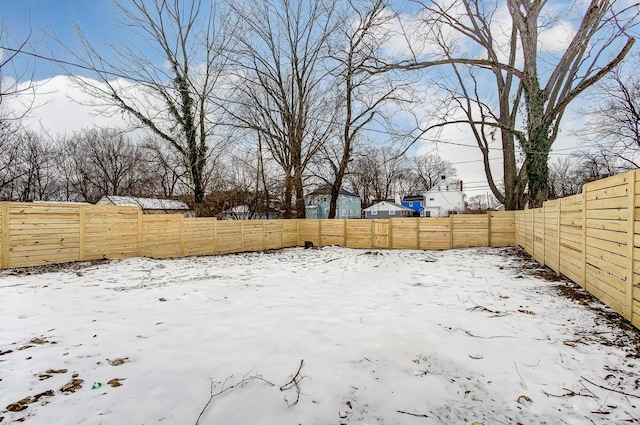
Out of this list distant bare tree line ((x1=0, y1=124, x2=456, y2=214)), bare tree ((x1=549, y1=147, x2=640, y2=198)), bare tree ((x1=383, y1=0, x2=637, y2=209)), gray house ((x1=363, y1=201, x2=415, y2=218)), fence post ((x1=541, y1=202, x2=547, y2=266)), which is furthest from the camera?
gray house ((x1=363, y1=201, x2=415, y2=218))

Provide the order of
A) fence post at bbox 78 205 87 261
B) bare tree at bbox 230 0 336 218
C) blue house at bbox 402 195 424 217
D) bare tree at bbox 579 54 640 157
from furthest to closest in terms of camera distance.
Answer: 1. blue house at bbox 402 195 424 217
2. bare tree at bbox 230 0 336 218
3. bare tree at bbox 579 54 640 157
4. fence post at bbox 78 205 87 261

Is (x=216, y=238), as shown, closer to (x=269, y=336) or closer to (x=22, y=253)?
(x=22, y=253)

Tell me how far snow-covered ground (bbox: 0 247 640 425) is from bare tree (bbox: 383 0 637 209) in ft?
26.5

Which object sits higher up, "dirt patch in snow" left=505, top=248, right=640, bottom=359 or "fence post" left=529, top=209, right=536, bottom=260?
"fence post" left=529, top=209, right=536, bottom=260

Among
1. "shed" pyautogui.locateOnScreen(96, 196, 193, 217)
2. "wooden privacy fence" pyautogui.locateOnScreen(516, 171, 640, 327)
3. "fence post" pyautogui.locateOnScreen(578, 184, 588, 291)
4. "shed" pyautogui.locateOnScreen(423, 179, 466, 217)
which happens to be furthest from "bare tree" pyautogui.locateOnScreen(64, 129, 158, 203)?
"shed" pyautogui.locateOnScreen(423, 179, 466, 217)

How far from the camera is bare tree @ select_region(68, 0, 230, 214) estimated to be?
1245 centimetres

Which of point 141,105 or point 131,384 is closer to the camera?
point 131,384

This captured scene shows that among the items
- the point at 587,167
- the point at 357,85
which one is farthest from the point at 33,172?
the point at 587,167

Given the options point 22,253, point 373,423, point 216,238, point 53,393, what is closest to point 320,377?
point 373,423

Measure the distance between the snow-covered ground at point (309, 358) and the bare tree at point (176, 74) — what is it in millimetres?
10111

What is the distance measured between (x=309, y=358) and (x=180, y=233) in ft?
27.4

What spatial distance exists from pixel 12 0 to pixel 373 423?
490 centimetres

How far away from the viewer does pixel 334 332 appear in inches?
124

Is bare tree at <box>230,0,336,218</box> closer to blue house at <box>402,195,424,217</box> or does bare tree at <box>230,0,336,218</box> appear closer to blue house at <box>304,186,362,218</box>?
blue house at <box>304,186,362,218</box>
